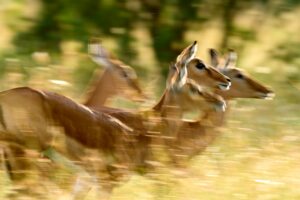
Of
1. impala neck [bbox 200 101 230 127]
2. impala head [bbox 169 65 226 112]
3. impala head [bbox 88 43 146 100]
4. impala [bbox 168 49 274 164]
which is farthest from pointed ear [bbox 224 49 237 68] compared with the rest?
impala head [bbox 169 65 226 112]

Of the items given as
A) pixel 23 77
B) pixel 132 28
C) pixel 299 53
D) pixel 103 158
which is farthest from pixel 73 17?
pixel 103 158

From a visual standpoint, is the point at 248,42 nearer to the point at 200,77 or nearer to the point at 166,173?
the point at 200,77

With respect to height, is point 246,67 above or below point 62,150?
below

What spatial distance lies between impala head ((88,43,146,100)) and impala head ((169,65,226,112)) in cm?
115

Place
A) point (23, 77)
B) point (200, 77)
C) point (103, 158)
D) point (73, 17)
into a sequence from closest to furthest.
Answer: point (103, 158) → point (200, 77) → point (23, 77) → point (73, 17)

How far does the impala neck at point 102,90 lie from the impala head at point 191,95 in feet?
Result: 3.30

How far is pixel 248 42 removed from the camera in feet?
35.4

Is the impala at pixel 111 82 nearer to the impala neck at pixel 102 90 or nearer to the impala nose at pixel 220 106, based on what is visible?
the impala neck at pixel 102 90

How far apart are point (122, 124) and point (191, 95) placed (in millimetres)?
735

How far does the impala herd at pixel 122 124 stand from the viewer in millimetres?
6090

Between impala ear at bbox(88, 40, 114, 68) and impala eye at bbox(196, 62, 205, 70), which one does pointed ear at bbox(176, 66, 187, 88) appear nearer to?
impala eye at bbox(196, 62, 205, 70)

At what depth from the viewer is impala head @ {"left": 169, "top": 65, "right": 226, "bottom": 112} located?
7.09 metres

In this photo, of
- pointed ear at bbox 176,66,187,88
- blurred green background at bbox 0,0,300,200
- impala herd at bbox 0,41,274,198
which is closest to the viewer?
impala herd at bbox 0,41,274,198

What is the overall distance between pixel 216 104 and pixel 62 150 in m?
1.54
